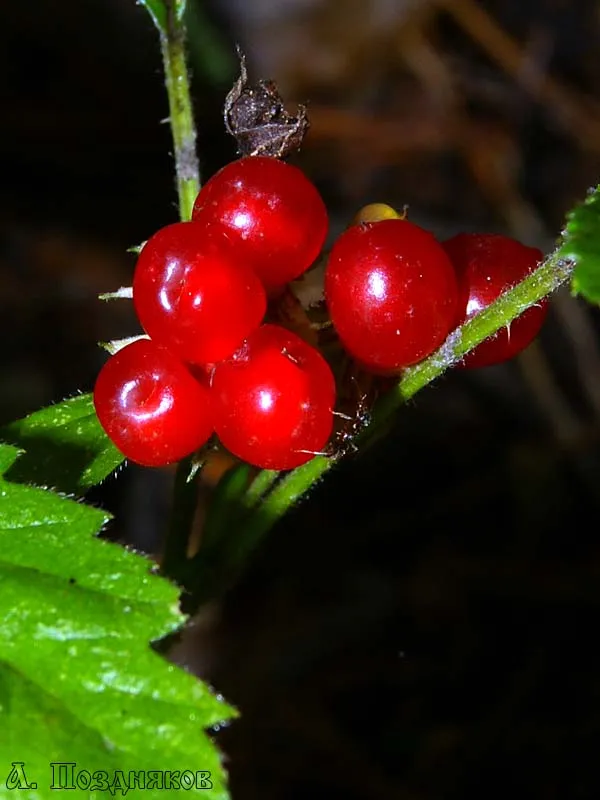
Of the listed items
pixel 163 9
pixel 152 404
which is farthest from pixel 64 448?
pixel 163 9

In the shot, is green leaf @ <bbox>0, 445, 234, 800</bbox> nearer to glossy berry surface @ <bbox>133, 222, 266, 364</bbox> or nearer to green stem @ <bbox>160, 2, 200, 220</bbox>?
glossy berry surface @ <bbox>133, 222, 266, 364</bbox>

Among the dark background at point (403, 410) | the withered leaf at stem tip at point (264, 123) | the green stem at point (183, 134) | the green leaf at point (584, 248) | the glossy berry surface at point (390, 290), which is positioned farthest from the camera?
the dark background at point (403, 410)

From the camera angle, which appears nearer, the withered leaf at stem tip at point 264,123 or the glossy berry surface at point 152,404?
the glossy berry surface at point 152,404

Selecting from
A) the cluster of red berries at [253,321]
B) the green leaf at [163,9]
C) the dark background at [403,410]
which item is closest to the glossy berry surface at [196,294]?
the cluster of red berries at [253,321]

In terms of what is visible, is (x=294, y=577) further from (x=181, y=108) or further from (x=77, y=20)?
(x=77, y=20)

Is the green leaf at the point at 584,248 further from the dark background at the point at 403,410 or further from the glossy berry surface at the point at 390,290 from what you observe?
the dark background at the point at 403,410

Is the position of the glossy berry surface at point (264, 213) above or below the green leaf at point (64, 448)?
above
